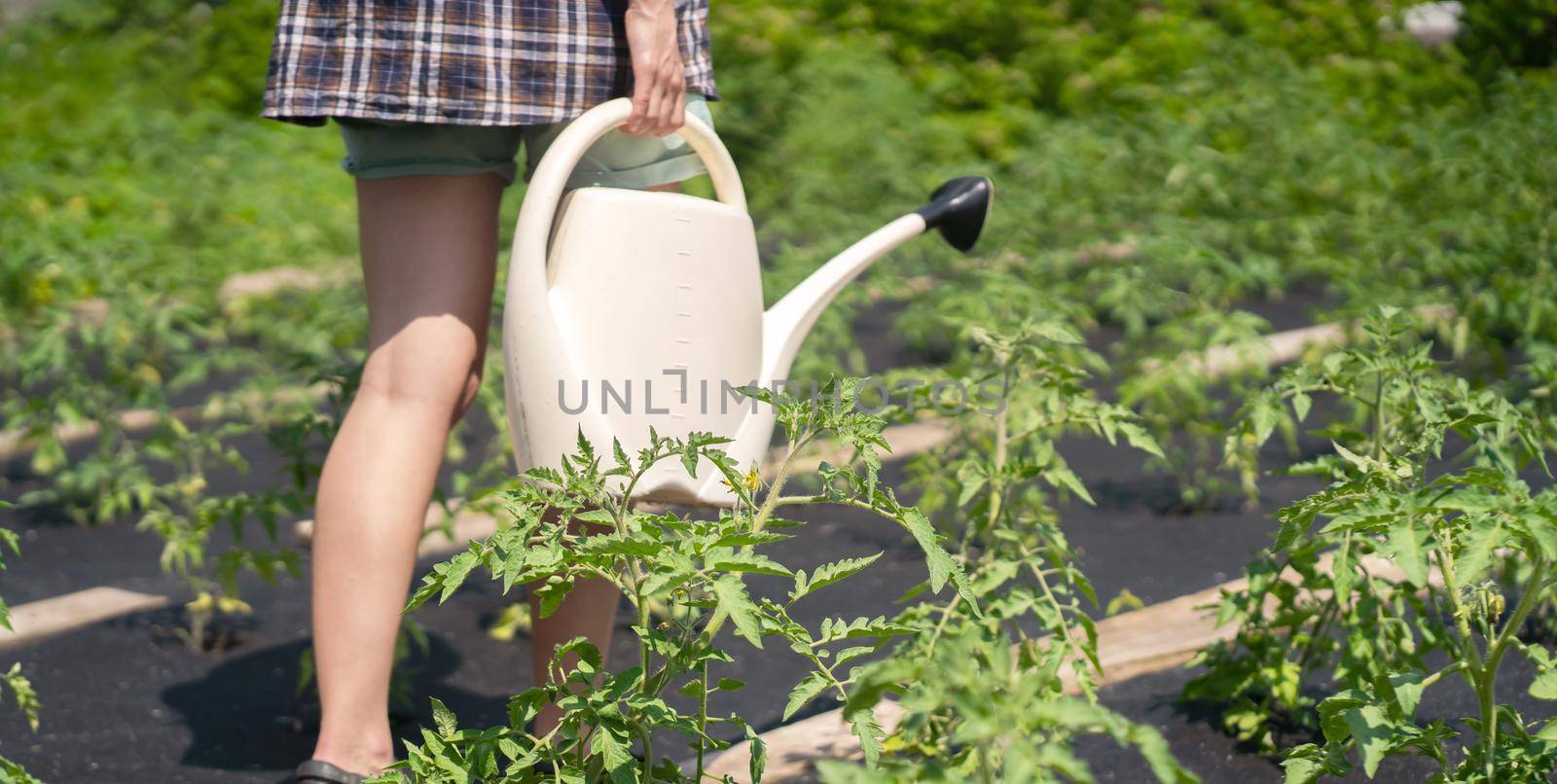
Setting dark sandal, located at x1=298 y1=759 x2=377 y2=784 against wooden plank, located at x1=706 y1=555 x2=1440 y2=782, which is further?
wooden plank, located at x1=706 y1=555 x2=1440 y2=782

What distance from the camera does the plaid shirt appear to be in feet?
6.05

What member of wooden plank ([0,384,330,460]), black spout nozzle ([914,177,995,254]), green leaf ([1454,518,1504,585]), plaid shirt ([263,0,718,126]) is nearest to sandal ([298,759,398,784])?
plaid shirt ([263,0,718,126])

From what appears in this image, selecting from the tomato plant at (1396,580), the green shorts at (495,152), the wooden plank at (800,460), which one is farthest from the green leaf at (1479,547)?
the wooden plank at (800,460)

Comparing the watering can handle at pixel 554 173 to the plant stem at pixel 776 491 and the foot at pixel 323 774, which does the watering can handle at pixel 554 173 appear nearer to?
the plant stem at pixel 776 491

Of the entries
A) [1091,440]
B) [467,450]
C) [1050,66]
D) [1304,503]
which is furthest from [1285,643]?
[1050,66]

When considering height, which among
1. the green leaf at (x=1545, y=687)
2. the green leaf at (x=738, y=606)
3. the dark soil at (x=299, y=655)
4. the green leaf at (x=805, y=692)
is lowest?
the dark soil at (x=299, y=655)

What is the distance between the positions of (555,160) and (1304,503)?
0.95 m

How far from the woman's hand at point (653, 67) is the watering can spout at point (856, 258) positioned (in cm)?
31

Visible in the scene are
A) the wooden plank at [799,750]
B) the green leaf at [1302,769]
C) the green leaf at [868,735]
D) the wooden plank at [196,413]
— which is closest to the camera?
the green leaf at [868,735]

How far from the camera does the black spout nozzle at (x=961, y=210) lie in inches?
87.5

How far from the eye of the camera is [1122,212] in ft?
16.0

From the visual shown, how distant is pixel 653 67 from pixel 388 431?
1.90ft

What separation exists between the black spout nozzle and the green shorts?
39 cm

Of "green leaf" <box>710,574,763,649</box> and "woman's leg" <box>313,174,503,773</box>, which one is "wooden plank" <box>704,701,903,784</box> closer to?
"woman's leg" <box>313,174,503,773</box>
